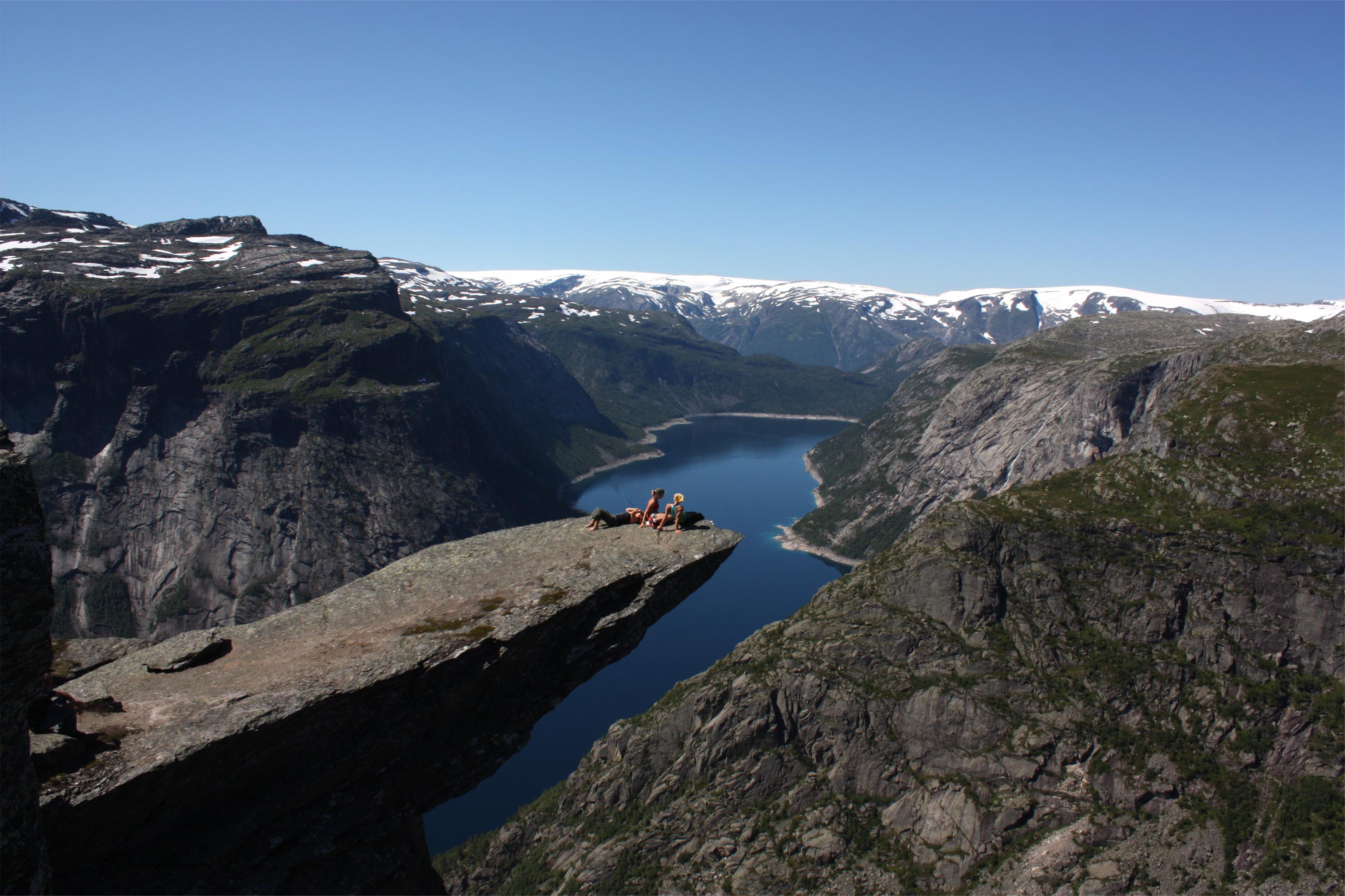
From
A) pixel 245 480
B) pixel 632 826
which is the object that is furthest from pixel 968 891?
pixel 245 480

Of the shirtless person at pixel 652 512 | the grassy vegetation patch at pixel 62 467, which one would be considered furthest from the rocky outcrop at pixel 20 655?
the grassy vegetation patch at pixel 62 467

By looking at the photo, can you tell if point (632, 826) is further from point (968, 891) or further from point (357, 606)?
point (357, 606)

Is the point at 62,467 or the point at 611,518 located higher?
the point at 611,518

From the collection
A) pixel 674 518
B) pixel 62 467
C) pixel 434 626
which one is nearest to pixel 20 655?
pixel 434 626

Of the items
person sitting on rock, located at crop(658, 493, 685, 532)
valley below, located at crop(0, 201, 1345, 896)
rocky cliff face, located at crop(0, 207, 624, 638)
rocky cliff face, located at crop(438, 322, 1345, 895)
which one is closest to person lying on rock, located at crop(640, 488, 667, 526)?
person sitting on rock, located at crop(658, 493, 685, 532)

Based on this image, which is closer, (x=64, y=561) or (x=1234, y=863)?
(x=1234, y=863)

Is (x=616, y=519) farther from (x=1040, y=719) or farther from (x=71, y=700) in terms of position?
(x=1040, y=719)
